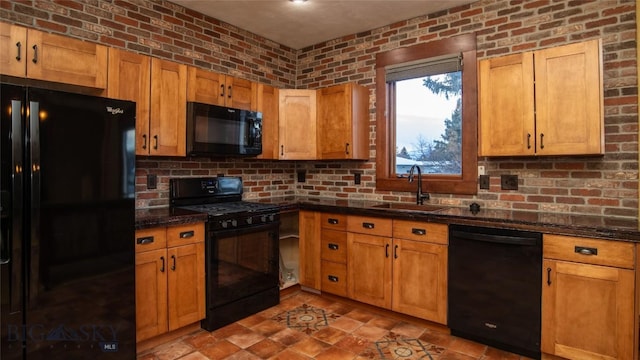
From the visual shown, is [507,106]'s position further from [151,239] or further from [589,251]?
[151,239]

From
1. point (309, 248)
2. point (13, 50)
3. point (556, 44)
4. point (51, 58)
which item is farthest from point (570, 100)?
point (13, 50)

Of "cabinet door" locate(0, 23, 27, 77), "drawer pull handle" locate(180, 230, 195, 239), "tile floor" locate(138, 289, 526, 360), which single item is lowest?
"tile floor" locate(138, 289, 526, 360)

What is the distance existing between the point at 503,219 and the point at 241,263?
2.04 m

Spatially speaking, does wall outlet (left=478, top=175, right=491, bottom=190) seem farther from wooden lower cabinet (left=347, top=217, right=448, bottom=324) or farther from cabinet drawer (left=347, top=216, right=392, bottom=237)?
cabinet drawer (left=347, top=216, right=392, bottom=237)

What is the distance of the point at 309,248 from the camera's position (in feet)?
11.6

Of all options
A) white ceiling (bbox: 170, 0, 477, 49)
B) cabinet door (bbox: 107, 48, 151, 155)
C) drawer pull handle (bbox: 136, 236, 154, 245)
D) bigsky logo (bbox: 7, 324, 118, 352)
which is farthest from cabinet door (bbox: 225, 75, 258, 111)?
bigsky logo (bbox: 7, 324, 118, 352)

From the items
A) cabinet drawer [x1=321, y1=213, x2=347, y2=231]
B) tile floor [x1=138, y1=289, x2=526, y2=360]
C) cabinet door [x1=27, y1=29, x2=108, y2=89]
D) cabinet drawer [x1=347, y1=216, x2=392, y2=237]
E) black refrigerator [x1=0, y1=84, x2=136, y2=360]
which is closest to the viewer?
black refrigerator [x1=0, y1=84, x2=136, y2=360]

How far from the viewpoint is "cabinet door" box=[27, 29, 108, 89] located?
6.98 ft

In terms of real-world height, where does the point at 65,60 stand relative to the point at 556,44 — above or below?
below

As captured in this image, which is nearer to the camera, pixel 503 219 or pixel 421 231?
pixel 503 219

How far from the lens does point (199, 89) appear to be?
3029mm

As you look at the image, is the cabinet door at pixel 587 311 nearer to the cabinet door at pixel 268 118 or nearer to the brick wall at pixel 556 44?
the brick wall at pixel 556 44

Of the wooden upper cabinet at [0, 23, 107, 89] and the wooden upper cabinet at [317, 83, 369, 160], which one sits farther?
the wooden upper cabinet at [317, 83, 369, 160]

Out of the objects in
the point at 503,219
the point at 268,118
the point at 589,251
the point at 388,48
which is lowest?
the point at 589,251
